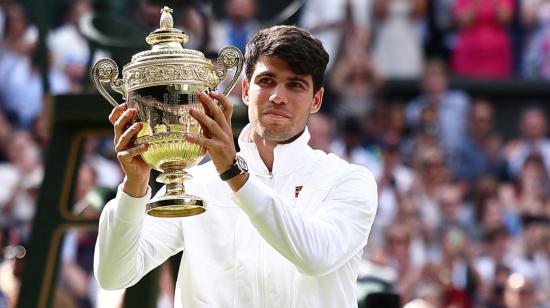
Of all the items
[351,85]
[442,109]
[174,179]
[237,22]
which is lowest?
[174,179]

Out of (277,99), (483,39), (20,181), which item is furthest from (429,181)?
(277,99)

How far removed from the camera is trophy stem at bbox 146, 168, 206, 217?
4336 millimetres

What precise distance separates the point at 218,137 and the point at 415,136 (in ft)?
28.0

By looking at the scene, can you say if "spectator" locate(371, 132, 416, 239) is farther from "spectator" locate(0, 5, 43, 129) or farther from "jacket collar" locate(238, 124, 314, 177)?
"jacket collar" locate(238, 124, 314, 177)

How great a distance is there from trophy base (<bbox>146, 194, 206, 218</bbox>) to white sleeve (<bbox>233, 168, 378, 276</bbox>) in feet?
0.51

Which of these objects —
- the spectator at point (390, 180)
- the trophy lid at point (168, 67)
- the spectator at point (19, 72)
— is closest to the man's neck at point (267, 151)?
the trophy lid at point (168, 67)

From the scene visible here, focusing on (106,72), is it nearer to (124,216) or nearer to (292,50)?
(124,216)

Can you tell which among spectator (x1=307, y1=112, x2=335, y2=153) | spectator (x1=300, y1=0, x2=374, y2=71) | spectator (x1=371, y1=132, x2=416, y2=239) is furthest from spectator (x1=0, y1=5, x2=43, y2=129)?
spectator (x1=371, y1=132, x2=416, y2=239)

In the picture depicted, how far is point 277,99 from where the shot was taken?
181 inches

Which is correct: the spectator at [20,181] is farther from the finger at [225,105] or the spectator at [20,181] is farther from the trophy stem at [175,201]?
the finger at [225,105]

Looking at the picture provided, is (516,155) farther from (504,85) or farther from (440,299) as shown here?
(440,299)

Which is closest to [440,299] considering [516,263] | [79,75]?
[516,263]

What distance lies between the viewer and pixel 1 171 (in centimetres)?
1163

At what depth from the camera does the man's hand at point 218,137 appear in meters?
4.19
